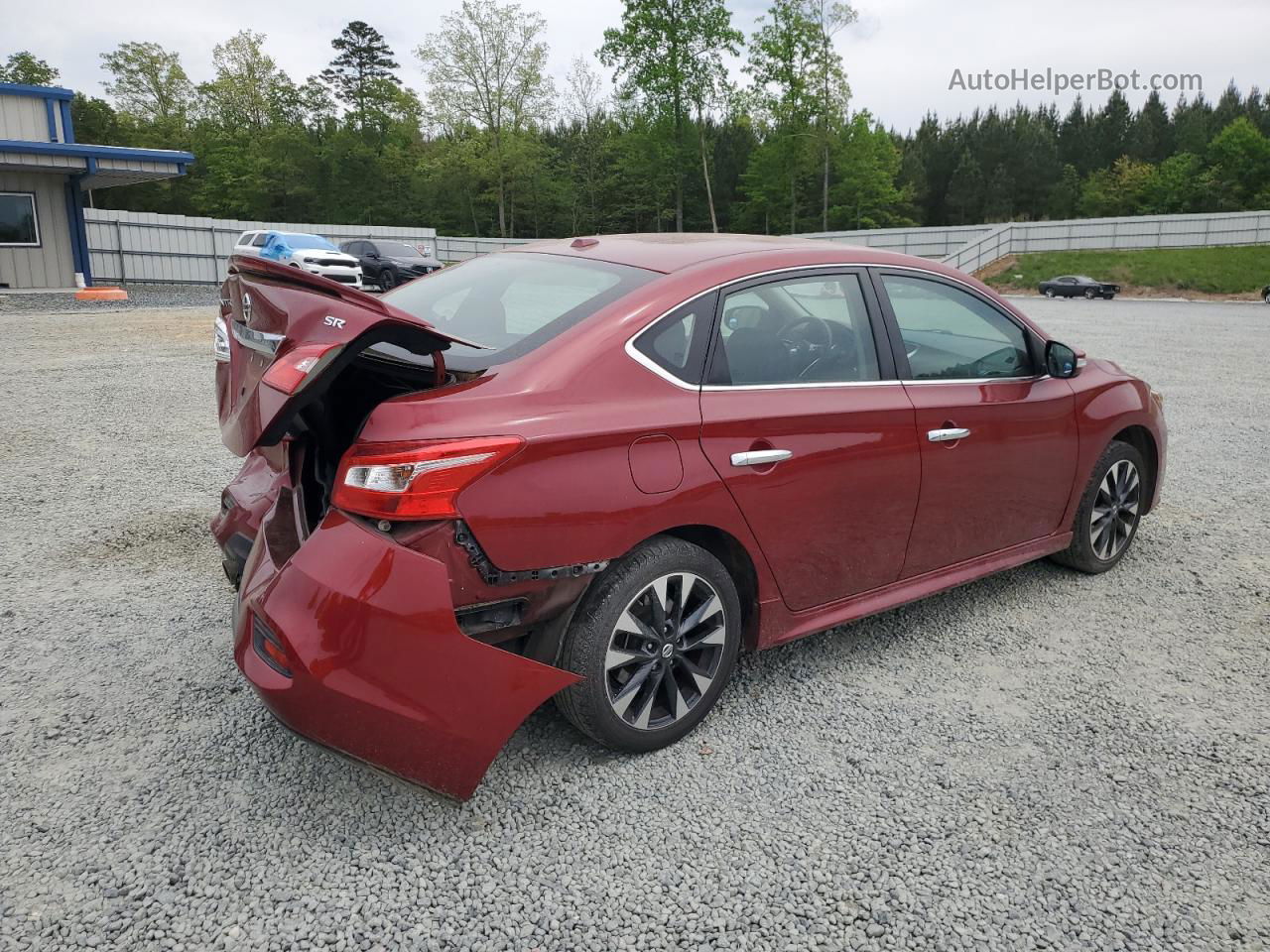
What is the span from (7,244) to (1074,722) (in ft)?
87.1

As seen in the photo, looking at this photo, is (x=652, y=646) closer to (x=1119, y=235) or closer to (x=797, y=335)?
(x=797, y=335)

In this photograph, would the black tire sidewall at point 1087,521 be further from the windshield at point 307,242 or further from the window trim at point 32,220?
the window trim at point 32,220

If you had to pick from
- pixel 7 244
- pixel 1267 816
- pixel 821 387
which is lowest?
Result: pixel 1267 816

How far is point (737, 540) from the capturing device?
2955mm

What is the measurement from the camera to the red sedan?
7.83ft

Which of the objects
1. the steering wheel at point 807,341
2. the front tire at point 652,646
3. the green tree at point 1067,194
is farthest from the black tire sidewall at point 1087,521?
the green tree at point 1067,194

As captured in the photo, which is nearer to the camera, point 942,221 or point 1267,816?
point 1267,816

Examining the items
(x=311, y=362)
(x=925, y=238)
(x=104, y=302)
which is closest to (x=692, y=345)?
(x=311, y=362)

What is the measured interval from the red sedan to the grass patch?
3745 cm

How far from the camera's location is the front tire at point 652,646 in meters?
2.68

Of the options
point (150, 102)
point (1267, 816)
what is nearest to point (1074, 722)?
point (1267, 816)

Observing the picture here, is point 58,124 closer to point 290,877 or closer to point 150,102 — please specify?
point 290,877

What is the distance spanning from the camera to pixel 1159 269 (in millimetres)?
36594

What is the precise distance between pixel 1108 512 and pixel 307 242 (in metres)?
25.4
